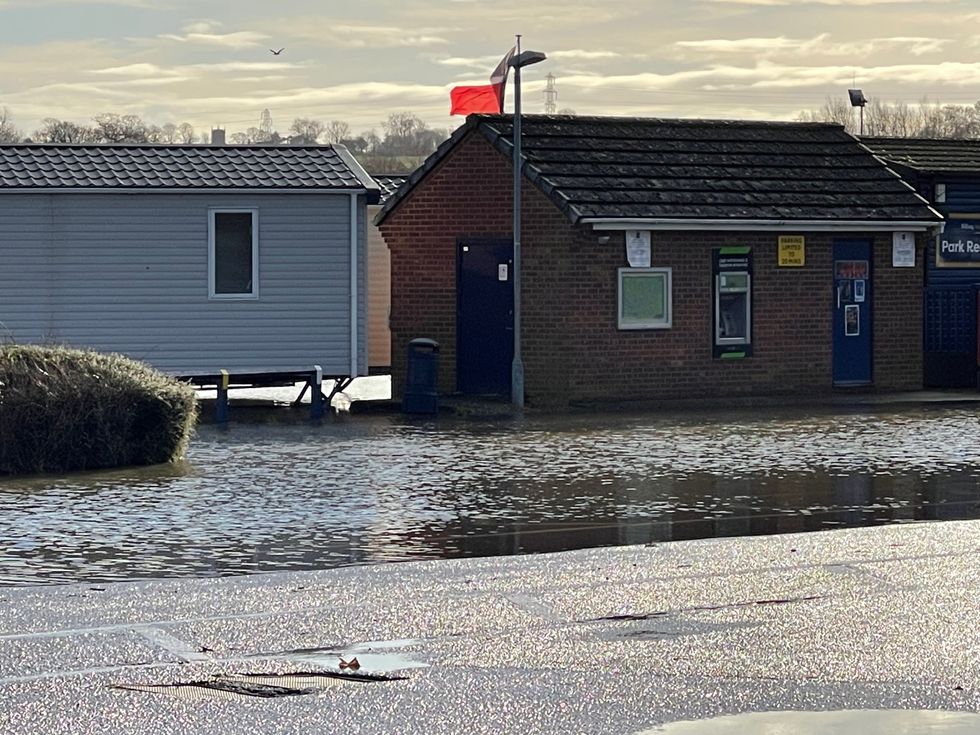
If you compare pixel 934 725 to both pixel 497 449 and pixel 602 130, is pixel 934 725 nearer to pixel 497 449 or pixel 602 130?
pixel 497 449

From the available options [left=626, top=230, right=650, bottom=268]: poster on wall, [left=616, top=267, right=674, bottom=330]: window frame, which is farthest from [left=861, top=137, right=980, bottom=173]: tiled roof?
[left=626, top=230, right=650, bottom=268]: poster on wall

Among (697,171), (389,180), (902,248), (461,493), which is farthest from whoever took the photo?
(389,180)

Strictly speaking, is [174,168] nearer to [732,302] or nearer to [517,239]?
[517,239]

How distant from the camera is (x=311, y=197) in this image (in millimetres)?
26219

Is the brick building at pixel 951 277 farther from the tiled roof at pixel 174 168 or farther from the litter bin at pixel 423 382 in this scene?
the tiled roof at pixel 174 168

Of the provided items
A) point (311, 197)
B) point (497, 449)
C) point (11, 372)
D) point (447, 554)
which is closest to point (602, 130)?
point (311, 197)

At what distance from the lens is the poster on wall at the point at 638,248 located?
25.3 meters

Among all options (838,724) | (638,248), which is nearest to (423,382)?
(638,248)

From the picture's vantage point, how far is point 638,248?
83.4 feet

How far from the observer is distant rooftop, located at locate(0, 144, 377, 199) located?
25.7 meters

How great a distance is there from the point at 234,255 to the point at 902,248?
32.9 ft

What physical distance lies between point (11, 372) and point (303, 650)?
8.69m

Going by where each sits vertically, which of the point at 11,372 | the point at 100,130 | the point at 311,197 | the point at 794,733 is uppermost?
the point at 100,130

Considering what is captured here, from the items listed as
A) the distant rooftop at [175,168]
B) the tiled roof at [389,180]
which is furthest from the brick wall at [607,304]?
the tiled roof at [389,180]
